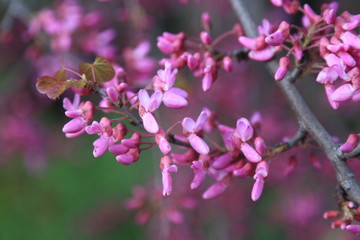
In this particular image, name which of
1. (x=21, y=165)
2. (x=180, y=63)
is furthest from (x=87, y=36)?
(x=21, y=165)

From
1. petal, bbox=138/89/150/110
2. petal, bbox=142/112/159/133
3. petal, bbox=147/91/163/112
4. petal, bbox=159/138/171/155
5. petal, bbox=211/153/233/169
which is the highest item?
petal, bbox=138/89/150/110

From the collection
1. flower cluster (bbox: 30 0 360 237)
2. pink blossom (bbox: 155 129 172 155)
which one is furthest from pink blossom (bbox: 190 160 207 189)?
pink blossom (bbox: 155 129 172 155)

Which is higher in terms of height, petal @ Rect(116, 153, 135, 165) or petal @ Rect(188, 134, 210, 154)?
petal @ Rect(116, 153, 135, 165)

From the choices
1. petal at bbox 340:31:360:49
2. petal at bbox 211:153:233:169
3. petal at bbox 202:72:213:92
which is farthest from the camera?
petal at bbox 202:72:213:92

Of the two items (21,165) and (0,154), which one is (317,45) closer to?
(0,154)

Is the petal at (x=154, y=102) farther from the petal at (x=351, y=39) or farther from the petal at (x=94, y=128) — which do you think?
the petal at (x=351, y=39)

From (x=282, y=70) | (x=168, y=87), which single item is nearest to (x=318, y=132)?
(x=282, y=70)

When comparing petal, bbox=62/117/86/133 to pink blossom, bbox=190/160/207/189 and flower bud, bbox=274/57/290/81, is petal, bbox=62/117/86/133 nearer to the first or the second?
pink blossom, bbox=190/160/207/189

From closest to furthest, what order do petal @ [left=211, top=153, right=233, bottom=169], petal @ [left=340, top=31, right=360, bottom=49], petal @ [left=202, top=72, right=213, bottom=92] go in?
petal @ [left=340, top=31, right=360, bottom=49]
petal @ [left=211, top=153, right=233, bottom=169]
petal @ [left=202, top=72, right=213, bottom=92]

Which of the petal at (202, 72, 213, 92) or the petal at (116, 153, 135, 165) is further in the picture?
the petal at (202, 72, 213, 92)

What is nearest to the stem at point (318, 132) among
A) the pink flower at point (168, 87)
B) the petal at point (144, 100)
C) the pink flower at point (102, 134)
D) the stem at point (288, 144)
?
the stem at point (288, 144)
